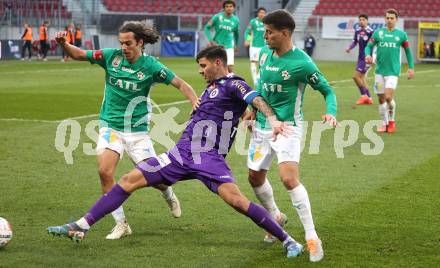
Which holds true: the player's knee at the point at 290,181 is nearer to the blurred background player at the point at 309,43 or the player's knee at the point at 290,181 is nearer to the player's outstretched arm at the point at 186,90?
the player's outstretched arm at the point at 186,90

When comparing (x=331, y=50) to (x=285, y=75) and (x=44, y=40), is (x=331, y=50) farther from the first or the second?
(x=285, y=75)

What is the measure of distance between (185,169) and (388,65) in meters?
10.6

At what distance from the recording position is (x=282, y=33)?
7.83 meters

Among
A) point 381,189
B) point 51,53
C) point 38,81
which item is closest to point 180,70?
point 38,81

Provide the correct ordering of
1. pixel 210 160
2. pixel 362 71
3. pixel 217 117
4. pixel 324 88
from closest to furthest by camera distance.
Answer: pixel 210 160 < pixel 217 117 < pixel 324 88 < pixel 362 71

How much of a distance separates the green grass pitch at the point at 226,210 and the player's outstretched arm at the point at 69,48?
1668mm

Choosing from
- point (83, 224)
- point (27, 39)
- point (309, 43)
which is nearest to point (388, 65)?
point (83, 224)

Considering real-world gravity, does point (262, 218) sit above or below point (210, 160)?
below

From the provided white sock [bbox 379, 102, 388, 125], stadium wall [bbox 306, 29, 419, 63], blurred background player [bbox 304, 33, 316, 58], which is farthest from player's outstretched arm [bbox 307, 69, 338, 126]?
stadium wall [bbox 306, 29, 419, 63]

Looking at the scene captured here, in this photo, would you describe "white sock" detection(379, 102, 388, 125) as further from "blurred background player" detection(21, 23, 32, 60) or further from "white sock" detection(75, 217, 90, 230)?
"blurred background player" detection(21, 23, 32, 60)

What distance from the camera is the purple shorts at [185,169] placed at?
7492 millimetres

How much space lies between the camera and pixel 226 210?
958 cm

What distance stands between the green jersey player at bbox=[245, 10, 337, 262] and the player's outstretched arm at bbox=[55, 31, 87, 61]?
1850 mm

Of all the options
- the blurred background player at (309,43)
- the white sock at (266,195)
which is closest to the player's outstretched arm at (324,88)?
the white sock at (266,195)
